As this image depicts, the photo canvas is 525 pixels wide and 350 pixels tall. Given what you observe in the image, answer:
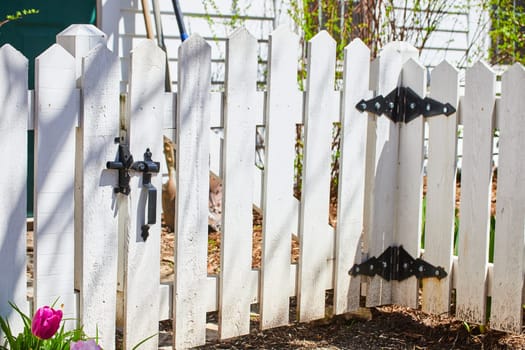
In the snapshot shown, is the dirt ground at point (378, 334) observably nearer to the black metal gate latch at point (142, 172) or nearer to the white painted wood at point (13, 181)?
the black metal gate latch at point (142, 172)

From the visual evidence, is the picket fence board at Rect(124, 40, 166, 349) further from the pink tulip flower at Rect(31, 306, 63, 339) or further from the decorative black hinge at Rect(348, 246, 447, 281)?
the decorative black hinge at Rect(348, 246, 447, 281)

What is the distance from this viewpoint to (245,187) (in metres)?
3.54

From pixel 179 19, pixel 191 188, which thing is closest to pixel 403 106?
pixel 191 188

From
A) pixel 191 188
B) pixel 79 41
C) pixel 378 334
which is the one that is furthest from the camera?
pixel 378 334

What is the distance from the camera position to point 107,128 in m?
3.10

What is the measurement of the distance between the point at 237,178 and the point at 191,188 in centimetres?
23

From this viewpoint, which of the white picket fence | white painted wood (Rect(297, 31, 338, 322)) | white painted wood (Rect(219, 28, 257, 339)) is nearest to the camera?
the white picket fence

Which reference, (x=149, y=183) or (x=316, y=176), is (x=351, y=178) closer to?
(x=316, y=176)

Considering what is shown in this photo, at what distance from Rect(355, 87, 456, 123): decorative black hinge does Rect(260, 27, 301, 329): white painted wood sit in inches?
17.2

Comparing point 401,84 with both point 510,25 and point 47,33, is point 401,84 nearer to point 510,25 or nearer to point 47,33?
point 47,33

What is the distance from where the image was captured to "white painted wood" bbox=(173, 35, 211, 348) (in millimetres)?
3301

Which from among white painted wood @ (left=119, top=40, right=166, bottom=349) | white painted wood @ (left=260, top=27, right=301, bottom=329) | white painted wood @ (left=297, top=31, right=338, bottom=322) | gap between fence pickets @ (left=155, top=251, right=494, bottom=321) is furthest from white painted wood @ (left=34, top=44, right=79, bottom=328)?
white painted wood @ (left=297, top=31, right=338, bottom=322)

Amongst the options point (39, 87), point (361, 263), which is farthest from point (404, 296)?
point (39, 87)

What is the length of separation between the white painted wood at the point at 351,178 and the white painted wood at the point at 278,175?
0.95 feet
